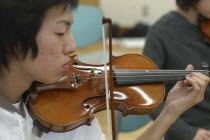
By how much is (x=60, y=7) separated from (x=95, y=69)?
30 cm

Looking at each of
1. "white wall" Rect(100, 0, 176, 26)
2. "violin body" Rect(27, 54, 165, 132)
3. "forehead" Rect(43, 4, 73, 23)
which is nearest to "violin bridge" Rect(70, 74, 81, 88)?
"violin body" Rect(27, 54, 165, 132)

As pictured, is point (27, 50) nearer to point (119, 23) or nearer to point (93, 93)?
point (93, 93)

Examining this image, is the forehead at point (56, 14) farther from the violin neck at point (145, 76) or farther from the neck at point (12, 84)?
the violin neck at point (145, 76)

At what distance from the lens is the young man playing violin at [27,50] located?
0.67 m

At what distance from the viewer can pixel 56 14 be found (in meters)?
0.71

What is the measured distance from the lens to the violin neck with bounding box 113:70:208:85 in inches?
37.5

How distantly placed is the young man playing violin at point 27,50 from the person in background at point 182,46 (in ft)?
1.74

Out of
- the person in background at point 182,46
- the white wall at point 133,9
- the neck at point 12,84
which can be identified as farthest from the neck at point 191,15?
the white wall at point 133,9

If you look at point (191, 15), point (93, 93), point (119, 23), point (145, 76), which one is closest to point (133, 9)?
point (119, 23)

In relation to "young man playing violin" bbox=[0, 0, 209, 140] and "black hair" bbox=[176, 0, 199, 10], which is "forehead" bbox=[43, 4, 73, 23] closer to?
"young man playing violin" bbox=[0, 0, 209, 140]

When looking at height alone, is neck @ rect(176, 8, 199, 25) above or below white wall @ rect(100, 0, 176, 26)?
above

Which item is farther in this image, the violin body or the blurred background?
the blurred background

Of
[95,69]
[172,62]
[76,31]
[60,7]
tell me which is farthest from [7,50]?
[76,31]

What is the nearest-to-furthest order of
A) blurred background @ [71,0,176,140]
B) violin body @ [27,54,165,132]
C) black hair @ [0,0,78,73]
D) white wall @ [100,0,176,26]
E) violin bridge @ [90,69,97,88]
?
black hair @ [0,0,78,73], violin body @ [27,54,165,132], violin bridge @ [90,69,97,88], blurred background @ [71,0,176,140], white wall @ [100,0,176,26]
